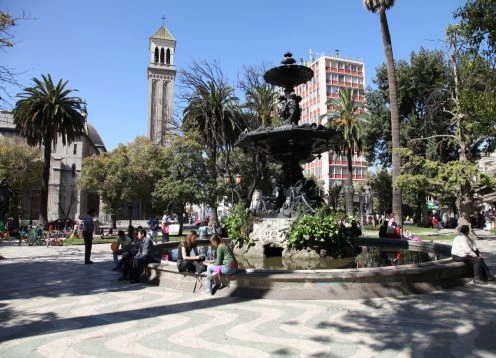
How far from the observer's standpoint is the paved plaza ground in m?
4.53

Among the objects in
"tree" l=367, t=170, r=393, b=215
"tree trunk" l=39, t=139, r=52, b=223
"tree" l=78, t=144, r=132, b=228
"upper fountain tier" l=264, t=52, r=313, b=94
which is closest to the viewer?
"upper fountain tier" l=264, t=52, r=313, b=94

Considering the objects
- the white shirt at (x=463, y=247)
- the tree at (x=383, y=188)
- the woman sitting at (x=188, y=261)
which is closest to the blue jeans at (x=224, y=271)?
the woman sitting at (x=188, y=261)

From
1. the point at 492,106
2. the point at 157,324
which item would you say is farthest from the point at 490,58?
the point at 157,324

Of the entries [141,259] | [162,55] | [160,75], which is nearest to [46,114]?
[141,259]

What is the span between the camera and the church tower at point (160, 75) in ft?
285

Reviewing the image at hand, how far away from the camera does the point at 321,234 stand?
10.0m

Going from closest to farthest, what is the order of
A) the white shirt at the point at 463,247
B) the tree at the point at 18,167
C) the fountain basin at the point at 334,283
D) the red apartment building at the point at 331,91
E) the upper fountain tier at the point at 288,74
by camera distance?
1. the fountain basin at the point at 334,283
2. the white shirt at the point at 463,247
3. the upper fountain tier at the point at 288,74
4. the tree at the point at 18,167
5. the red apartment building at the point at 331,91

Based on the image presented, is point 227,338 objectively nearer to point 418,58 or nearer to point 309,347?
point 309,347

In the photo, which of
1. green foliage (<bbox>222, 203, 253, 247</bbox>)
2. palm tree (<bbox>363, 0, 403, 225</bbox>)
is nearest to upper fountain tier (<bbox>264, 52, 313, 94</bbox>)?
green foliage (<bbox>222, 203, 253, 247</bbox>)

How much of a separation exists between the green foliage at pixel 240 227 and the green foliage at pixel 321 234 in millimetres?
1552

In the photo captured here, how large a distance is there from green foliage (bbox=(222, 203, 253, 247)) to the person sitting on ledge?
554 centimetres

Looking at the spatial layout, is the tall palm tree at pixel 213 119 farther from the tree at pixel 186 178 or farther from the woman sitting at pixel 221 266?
the woman sitting at pixel 221 266

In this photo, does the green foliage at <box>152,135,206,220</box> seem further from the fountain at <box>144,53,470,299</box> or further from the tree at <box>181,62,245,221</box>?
the fountain at <box>144,53,470,299</box>

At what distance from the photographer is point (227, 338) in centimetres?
493
